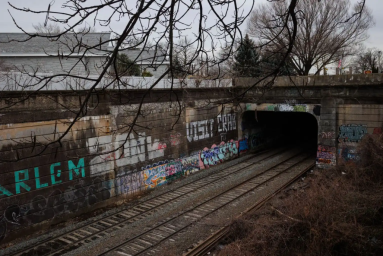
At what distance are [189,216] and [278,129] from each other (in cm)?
1627

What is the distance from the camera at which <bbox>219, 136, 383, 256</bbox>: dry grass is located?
7082 millimetres

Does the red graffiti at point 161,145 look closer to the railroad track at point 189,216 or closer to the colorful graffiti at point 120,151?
the colorful graffiti at point 120,151

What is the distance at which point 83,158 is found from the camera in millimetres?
11812

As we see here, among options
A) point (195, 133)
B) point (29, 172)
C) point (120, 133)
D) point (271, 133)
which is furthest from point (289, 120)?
point (29, 172)

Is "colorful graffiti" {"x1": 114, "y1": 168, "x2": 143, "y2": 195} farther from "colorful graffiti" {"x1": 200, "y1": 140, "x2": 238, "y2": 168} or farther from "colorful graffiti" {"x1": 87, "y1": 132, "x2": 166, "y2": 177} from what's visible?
"colorful graffiti" {"x1": 200, "y1": 140, "x2": 238, "y2": 168}

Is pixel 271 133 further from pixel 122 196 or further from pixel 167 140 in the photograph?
pixel 122 196

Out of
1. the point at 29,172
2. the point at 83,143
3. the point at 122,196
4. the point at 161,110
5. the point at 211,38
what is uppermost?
the point at 211,38

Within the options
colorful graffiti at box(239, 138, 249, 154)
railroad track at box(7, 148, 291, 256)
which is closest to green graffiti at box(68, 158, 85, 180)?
railroad track at box(7, 148, 291, 256)

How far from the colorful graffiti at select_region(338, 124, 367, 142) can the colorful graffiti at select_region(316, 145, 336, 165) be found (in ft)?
2.55

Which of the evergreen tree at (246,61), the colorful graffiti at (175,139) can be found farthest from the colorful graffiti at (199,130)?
the evergreen tree at (246,61)

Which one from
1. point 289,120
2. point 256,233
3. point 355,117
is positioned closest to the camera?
point 256,233

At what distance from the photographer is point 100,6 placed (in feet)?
8.97

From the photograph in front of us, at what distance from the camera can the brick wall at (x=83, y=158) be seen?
9828mm

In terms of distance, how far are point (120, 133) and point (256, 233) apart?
738 centimetres
